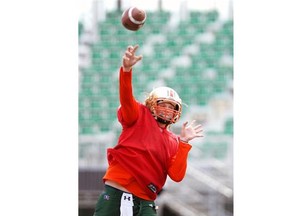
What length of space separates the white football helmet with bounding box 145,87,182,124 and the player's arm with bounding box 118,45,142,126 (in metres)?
0.15

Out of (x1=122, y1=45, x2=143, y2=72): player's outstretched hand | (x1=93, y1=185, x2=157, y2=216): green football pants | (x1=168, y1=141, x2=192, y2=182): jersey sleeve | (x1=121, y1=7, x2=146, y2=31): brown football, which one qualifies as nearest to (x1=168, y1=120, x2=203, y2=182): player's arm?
(x1=168, y1=141, x2=192, y2=182): jersey sleeve

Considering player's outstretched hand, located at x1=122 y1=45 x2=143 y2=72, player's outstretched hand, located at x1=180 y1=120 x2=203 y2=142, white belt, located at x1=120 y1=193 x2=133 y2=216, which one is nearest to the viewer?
player's outstretched hand, located at x1=122 y1=45 x2=143 y2=72

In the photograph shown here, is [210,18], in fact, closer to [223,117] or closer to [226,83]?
[226,83]

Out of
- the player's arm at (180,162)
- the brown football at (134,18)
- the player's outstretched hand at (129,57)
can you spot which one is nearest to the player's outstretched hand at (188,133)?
the player's arm at (180,162)

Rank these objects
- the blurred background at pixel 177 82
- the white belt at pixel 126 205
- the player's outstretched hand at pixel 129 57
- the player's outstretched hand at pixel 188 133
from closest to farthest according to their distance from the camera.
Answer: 1. the player's outstretched hand at pixel 129 57
2. the white belt at pixel 126 205
3. the player's outstretched hand at pixel 188 133
4. the blurred background at pixel 177 82

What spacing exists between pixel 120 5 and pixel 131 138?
7.80 metres

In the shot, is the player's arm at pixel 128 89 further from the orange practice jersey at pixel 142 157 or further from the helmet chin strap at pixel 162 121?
the helmet chin strap at pixel 162 121

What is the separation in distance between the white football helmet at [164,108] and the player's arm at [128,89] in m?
0.15

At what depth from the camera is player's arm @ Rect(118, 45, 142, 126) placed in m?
3.61

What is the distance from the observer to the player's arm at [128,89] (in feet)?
11.8

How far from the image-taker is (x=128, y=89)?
12.1ft

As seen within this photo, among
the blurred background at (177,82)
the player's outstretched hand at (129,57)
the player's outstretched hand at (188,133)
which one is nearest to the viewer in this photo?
the player's outstretched hand at (129,57)

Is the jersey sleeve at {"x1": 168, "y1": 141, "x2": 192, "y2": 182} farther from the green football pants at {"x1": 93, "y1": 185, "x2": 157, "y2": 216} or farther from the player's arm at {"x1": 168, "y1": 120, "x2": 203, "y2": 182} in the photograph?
the green football pants at {"x1": 93, "y1": 185, "x2": 157, "y2": 216}

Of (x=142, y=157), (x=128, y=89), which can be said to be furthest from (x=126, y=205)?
(x=128, y=89)
